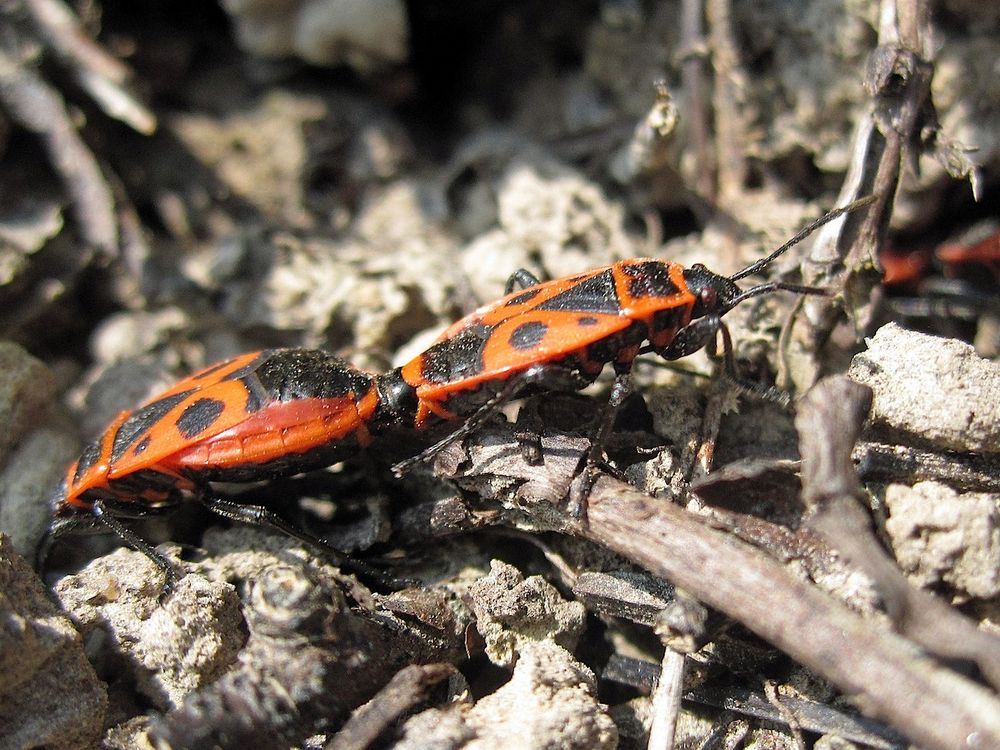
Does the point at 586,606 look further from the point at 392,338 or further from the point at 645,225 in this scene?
the point at 645,225

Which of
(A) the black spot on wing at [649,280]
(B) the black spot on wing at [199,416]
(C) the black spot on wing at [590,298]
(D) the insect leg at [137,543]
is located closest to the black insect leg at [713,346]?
(A) the black spot on wing at [649,280]

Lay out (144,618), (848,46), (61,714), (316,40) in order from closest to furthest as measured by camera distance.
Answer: (61,714)
(144,618)
(848,46)
(316,40)

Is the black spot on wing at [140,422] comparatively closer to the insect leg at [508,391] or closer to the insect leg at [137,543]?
the insect leg at [137,543]

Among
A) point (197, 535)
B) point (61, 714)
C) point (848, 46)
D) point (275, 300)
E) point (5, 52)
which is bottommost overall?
point (61, 714)

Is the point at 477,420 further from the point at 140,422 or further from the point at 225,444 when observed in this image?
the point at 140,422

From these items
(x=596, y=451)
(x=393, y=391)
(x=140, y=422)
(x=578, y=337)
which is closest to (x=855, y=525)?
(x=596, y=451)

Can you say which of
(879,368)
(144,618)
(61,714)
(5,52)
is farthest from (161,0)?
(879,368)

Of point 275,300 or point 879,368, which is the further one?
point 275,300
